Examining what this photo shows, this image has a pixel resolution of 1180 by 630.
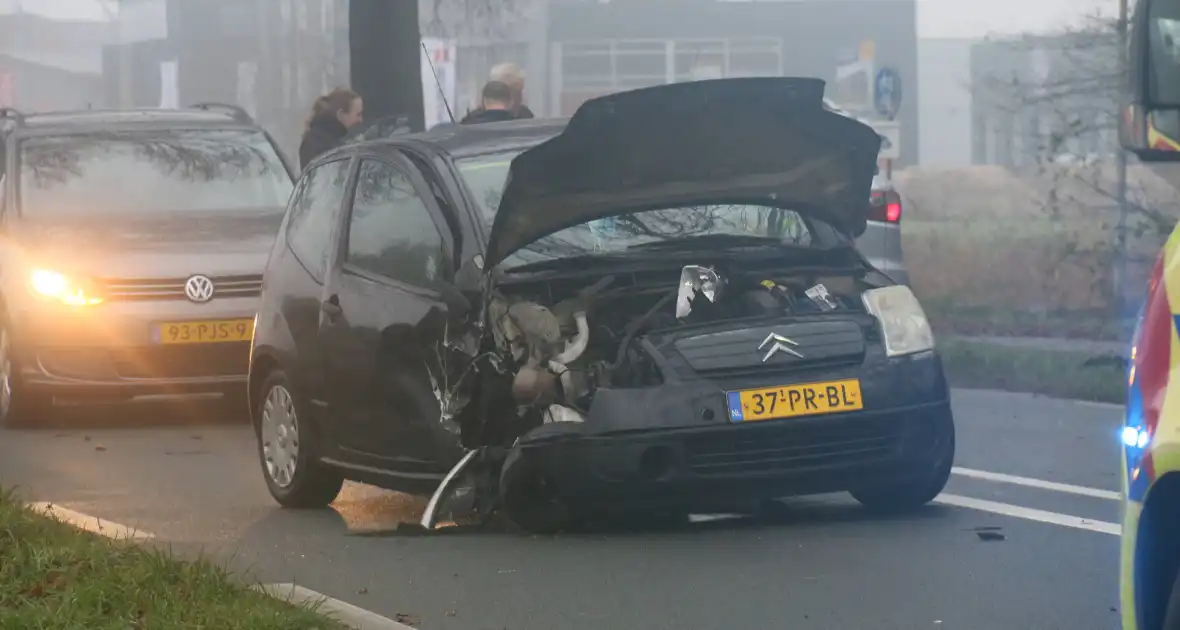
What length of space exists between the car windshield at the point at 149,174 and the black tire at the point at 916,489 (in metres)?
6.64

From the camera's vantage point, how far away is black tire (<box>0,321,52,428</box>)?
1328 cm

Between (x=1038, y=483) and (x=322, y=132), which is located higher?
(x=322, y=132)

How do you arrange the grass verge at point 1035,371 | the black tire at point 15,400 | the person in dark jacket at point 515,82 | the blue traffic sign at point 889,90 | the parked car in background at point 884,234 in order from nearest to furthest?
the black tire at point 15,400, the grass verge at point 1035,371, the person in dark jacket at point 515,82, the parked car in background at point 884,234, the blue traffic sign at point 889,90

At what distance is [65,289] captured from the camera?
13.1 meters

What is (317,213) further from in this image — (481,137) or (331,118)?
(331,118)

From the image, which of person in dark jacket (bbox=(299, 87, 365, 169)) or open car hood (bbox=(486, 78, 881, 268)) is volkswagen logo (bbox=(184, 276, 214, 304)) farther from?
open car hood (bbox=(486, 78, 881, 268))

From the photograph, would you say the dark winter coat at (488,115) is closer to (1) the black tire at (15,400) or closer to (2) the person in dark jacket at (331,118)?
(2) the person in dark jacket at (331,118)

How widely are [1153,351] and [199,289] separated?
9615 mm

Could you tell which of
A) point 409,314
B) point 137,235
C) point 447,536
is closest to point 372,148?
point 409,314

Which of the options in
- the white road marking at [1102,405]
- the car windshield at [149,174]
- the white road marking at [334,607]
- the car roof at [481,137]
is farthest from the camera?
the car windshield at [149,174]

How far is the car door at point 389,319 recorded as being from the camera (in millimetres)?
8461

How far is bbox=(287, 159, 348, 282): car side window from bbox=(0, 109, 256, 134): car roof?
4.90 metres

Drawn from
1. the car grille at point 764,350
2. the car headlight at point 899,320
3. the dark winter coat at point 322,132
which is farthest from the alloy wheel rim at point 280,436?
the dark winter coat at point 322,132

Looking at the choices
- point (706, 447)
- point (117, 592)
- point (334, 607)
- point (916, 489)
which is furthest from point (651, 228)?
point (117, 592)
